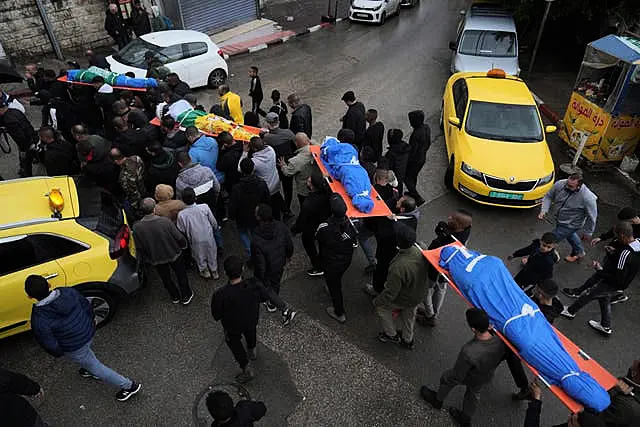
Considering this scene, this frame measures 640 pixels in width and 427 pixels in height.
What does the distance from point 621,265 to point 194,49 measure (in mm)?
10748

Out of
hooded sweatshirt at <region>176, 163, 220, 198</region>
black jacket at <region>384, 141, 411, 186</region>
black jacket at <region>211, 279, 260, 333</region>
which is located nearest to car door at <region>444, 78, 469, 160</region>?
black jacket at <region>384, 141, 411, 186</region>

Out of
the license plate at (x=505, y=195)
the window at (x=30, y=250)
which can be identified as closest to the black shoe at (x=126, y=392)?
the window at (x=30, y=250)

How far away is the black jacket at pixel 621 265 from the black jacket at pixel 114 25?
44.6 ft

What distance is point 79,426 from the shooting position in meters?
4.70

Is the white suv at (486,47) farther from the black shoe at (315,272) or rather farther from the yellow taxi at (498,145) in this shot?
the black shoe at (315,272)

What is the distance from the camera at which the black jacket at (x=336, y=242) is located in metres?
5.03

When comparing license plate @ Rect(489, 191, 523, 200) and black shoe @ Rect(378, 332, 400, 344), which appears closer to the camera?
black shoe @ Rect(378, 332, 400, 344)

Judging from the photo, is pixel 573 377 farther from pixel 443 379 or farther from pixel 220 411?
pixel 220 411

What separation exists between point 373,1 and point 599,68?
10.2 metres

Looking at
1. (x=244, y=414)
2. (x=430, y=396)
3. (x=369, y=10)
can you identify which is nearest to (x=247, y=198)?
(x=244, y=414)

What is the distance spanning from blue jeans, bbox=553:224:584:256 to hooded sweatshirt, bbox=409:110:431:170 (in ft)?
7.61

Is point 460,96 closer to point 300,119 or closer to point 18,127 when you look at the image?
point 300,119

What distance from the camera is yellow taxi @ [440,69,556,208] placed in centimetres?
757

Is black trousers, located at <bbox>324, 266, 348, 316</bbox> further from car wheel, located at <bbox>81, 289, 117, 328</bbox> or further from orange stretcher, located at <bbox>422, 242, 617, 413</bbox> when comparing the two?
car wheel, located at <bbox>81, 289, 117, 328</bbox>
